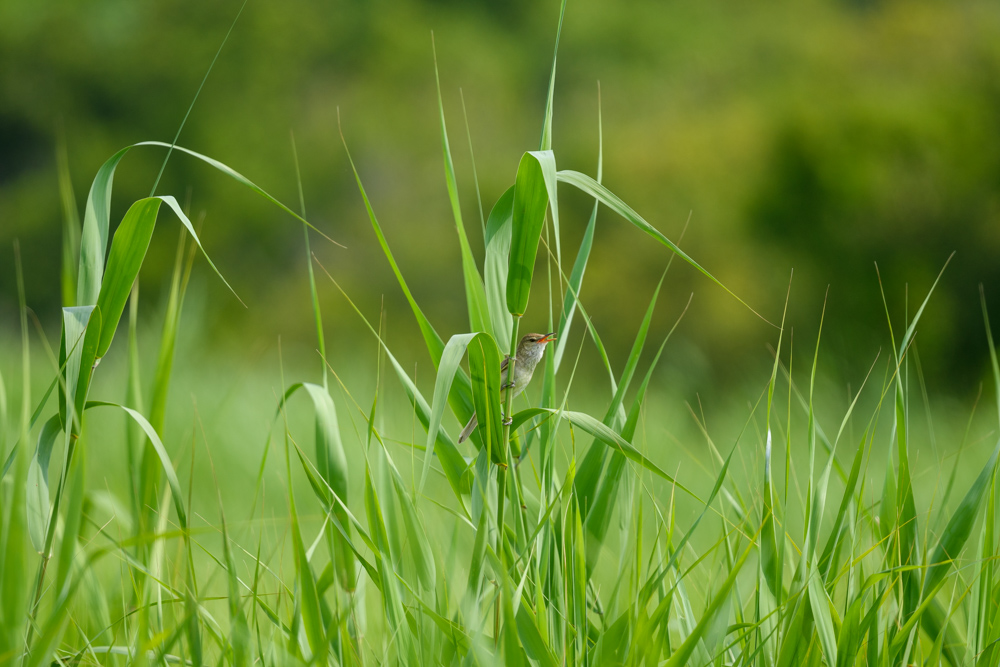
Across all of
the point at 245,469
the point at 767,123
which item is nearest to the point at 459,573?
the point at 245,469

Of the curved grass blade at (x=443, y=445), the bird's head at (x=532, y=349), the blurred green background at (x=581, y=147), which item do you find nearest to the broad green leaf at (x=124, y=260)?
the curved grass blade at (x=443, y=445)

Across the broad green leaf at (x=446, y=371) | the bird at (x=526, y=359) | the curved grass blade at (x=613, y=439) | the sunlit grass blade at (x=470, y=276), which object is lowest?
the curved grass blade at (x=613, y=439)

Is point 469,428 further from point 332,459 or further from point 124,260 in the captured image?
point 124,260

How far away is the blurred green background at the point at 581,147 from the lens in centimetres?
616

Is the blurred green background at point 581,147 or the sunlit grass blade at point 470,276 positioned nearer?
the sunlit grass blade at point 470,276

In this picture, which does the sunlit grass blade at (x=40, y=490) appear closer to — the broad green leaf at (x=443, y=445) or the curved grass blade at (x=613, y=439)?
the broad green leaf at (x=443, y=445)

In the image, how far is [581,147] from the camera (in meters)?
11.3

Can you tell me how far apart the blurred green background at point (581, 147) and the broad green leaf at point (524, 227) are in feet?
12.6

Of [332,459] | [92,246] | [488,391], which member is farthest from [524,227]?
[92,246]

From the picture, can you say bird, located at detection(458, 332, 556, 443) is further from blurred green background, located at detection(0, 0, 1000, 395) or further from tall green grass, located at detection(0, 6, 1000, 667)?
blurred green background, located at detection(0, 0, 1000, 395)

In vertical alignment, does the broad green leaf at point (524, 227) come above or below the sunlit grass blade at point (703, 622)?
above

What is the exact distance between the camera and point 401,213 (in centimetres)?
1362

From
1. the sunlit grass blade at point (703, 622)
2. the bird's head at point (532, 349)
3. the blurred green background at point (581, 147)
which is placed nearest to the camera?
the sunlit grass blade at point (703, 622)

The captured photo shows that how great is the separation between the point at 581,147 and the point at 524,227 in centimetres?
1075
